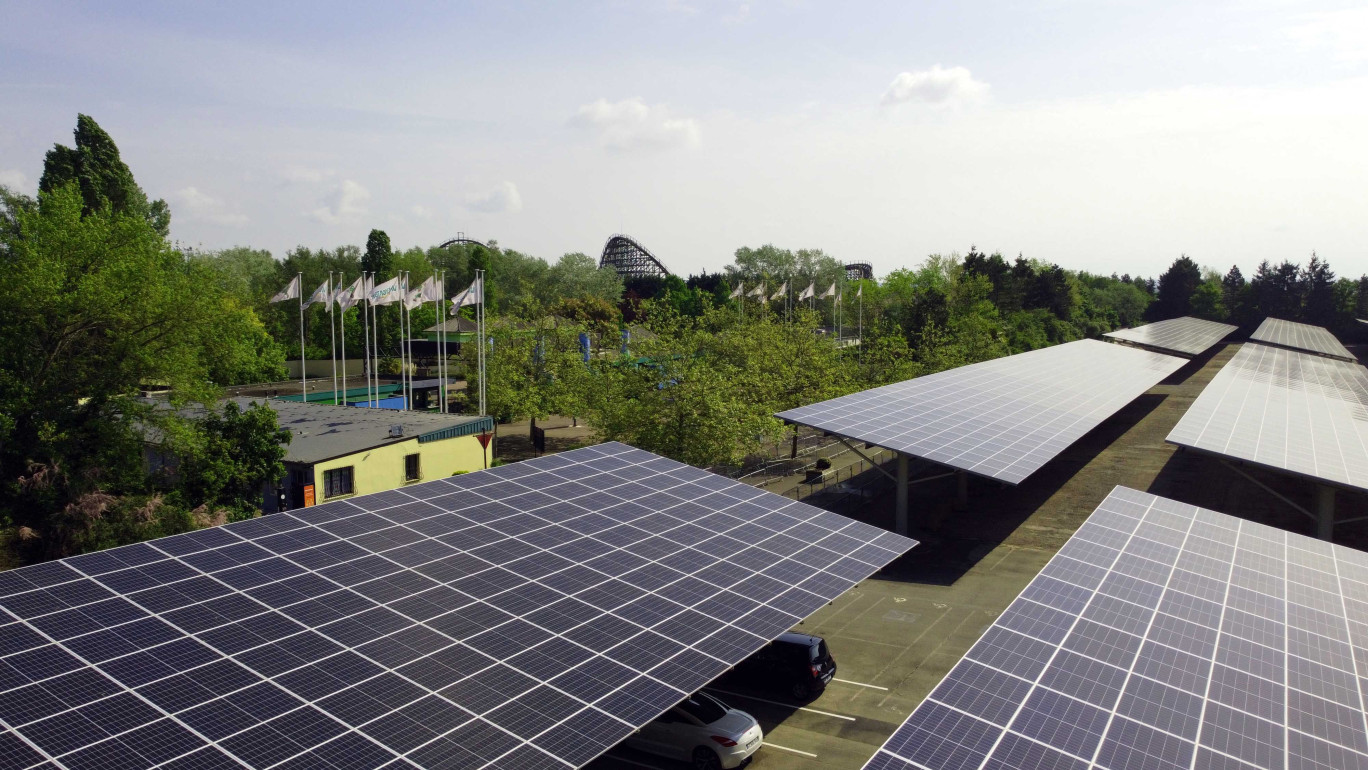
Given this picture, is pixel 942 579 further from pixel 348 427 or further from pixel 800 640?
pixel 348 427

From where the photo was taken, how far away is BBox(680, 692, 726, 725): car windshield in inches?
625

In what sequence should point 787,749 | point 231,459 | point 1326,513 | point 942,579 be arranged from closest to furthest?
1. point 787,749
2. point 942,579
3. point 1326,513
4. point 231,459

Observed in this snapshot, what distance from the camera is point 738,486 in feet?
74.1

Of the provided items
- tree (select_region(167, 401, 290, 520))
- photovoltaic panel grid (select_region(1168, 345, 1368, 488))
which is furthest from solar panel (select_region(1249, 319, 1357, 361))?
tree (select_region(167, 401, 290, 520))

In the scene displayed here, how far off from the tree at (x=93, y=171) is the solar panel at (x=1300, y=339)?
101 m

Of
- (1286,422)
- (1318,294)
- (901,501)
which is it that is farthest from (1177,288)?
(901,501)

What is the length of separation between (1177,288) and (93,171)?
502 feet

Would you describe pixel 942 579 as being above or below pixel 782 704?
above

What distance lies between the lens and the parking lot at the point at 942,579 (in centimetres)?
1734

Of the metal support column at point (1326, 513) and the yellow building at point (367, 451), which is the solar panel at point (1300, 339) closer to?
the metal support column at point (1326, 513)

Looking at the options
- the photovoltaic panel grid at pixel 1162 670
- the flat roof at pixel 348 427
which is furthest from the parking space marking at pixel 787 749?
the flat roof at pixel 348 427

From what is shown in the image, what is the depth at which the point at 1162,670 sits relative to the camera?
1253cm

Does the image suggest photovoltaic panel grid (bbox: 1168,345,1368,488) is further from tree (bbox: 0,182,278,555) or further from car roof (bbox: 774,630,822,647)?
tree (bbox: 0,182,278,555)

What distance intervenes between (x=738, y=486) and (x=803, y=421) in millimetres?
8627
